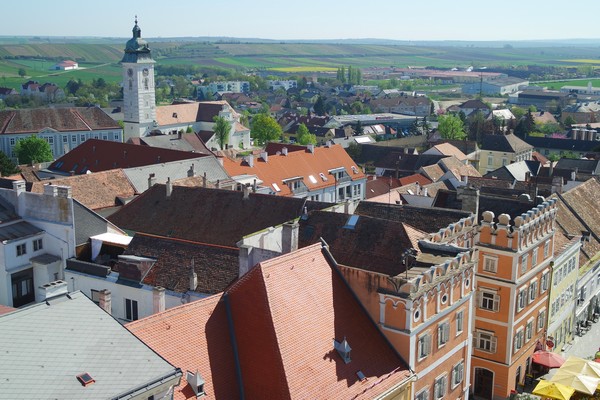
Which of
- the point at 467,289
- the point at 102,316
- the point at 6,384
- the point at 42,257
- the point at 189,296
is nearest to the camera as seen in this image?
the point at 6,384

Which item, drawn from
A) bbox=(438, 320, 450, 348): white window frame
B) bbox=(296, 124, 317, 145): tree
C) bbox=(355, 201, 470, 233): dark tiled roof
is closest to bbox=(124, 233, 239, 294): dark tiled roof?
bbox=(355, 201, 470, 233): dark tiled roof

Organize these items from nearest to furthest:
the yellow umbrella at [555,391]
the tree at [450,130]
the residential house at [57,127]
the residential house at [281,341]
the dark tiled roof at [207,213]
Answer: the residential house at [281,341], the yellow umbrella at [555,391], the dark tiled roof at [207,213], the residential house at [57,127], the tree at [450,130]

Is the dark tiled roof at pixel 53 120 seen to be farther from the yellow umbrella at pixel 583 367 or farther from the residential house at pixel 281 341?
the yellow umbrella at pixel 583 367

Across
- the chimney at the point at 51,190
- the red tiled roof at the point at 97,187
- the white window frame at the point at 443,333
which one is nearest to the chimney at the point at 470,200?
the white window frame at the point at 443,333

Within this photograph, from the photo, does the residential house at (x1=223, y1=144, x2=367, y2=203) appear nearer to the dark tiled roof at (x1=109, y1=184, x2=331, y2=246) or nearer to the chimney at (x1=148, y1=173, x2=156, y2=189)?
the chimney at (x1=148, y1=173, x2=156, y2=189)

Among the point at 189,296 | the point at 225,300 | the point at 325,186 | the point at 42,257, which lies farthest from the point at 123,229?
the point at 325,186

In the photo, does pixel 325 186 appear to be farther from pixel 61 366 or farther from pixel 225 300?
pixel 61 366
